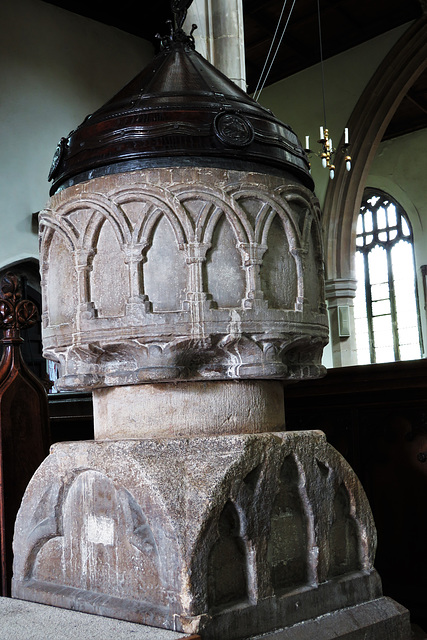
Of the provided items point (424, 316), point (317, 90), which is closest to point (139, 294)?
point (317, 90)

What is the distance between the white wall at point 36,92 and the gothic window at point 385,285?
7.01m

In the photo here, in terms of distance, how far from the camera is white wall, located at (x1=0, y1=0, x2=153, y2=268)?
818cm

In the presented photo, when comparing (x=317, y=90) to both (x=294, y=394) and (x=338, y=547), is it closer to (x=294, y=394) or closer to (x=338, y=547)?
(x=294, y=394)

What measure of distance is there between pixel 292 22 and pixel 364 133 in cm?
188

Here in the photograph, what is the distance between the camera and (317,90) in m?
11.4

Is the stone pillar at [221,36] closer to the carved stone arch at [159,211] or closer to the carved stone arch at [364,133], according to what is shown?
the carved stone arch at [159,211]

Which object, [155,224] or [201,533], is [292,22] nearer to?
[155,224]

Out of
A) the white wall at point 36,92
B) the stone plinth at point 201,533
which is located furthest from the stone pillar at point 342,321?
the stone plinth at point 201,533

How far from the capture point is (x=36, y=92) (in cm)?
845

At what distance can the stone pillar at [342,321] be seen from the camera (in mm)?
11453

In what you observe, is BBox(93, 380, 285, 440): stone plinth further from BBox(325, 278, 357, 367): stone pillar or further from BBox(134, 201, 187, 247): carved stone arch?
BBox(325, 278, 357, 367): stone pillar

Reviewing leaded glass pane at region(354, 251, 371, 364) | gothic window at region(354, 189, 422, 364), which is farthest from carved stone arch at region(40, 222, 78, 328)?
leaded glass pane at region(354, 251, 371, 364)

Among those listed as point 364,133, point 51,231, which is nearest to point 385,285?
point 364,133

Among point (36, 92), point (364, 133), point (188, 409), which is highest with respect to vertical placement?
point (364, 133)
